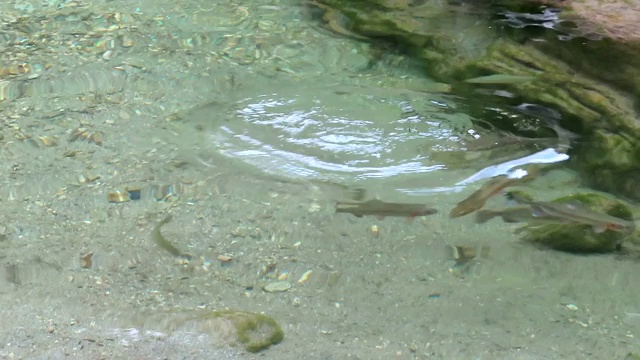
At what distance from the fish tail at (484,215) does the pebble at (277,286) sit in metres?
1.10

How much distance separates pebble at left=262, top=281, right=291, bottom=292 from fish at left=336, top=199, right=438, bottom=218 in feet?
2.11

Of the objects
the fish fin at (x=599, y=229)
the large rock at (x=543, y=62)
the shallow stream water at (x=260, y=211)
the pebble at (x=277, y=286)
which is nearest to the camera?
the shallow stream water at (x=260, y=211)

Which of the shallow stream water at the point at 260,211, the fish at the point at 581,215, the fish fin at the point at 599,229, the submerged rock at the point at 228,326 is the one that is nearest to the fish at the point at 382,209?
the shallow stream water at the point at 260,211

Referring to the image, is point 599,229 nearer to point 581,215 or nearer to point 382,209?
point 581,215

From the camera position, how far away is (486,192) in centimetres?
383

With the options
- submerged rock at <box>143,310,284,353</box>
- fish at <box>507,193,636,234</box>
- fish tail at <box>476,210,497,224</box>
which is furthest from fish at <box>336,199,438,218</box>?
submerged rock at <box>143,310,284,353</box>

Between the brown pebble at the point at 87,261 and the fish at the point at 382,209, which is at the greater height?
the fish at the point at 382,209

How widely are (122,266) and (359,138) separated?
1711 mm

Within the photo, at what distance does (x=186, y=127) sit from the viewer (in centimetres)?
442

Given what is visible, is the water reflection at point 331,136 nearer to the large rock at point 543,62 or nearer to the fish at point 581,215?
the large rock at point 543,62

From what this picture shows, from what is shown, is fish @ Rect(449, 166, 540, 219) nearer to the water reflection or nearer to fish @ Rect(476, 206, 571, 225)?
fish @ Rect(476, 206, 571, 225)

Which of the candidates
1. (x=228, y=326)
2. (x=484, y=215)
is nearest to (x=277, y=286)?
(x=228, y=326)

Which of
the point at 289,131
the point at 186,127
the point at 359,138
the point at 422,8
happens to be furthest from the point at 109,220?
the point at 422,8

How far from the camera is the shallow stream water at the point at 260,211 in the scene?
2.90m
